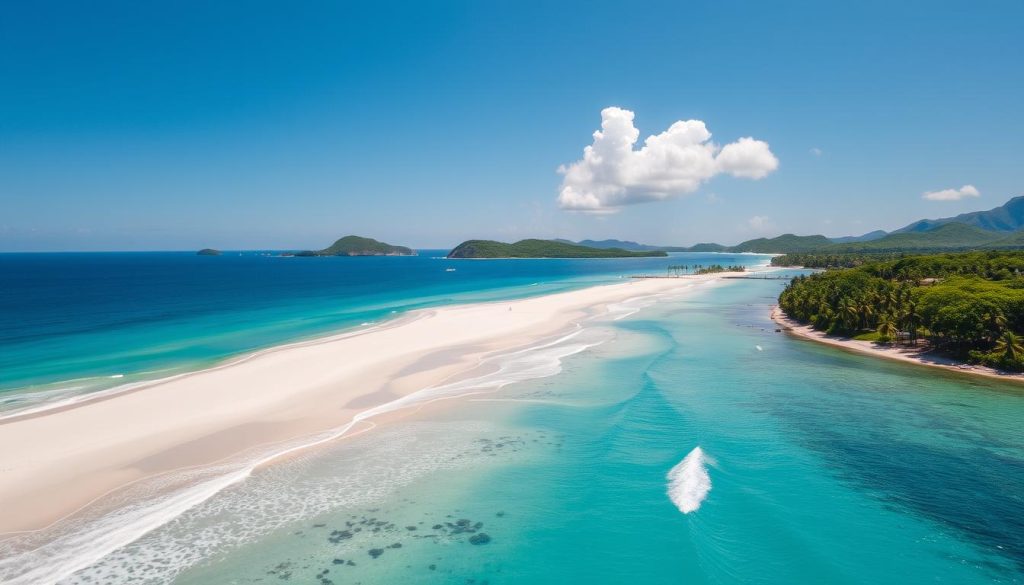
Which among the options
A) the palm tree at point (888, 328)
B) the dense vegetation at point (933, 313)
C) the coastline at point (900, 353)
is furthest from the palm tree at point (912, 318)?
the coastline at point (900, 353)

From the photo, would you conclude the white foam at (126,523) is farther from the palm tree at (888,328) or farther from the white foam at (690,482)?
the palm tree at (888,328)

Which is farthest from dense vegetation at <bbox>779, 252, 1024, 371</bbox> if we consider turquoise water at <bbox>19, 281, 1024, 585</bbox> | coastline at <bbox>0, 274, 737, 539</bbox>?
coastline at <bbox>0, 274, 737, 539</bbox>

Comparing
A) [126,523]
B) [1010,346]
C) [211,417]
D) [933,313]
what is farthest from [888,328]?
[126,523]

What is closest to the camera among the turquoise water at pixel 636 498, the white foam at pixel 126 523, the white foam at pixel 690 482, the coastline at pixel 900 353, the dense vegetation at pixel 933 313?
the white foam at pixel 126 523

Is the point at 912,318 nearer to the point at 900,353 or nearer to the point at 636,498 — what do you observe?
the point at 900,353

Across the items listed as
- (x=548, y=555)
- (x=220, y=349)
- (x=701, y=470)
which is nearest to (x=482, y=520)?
(x=548, y=555)
